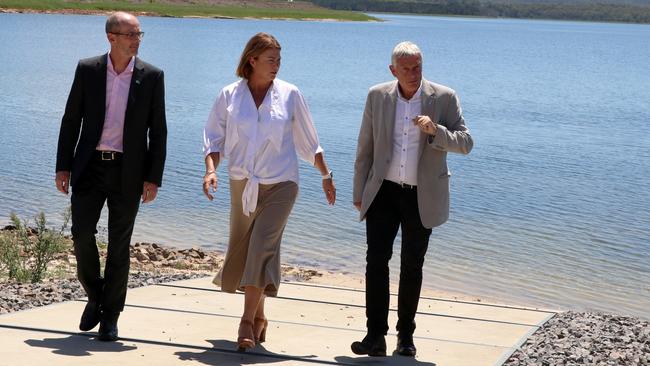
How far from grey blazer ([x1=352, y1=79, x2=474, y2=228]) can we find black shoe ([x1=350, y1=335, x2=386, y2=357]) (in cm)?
71

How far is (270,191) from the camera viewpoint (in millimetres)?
7418

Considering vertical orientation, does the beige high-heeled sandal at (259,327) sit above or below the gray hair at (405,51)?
→ below

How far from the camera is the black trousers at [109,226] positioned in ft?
24.4

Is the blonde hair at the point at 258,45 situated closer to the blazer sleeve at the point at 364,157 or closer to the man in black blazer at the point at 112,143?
the man in black blazer at the point at 112,143

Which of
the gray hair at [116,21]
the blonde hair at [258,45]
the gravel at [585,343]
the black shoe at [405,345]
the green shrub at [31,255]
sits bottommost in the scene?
the green shrub at [31,255]

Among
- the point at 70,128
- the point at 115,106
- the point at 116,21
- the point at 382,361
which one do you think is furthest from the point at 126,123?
the point at 382,361

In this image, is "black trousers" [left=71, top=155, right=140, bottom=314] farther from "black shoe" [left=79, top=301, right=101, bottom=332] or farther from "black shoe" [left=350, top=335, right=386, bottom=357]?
"black shoe" [left=350, top=335, right=386, bottom=357]

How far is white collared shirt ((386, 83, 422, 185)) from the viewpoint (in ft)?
24.2

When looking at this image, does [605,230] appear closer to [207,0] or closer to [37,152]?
[37,152]

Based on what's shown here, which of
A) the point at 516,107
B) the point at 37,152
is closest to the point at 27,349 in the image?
the point at 37,152

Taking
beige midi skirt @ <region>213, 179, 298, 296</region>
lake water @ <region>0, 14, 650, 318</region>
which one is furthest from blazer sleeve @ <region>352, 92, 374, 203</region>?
lake water @ <region>0, 14, 650, 318</region>

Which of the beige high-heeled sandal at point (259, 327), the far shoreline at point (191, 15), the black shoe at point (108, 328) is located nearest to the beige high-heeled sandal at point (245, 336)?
the beige high-heeled sandal at point (259, 327)

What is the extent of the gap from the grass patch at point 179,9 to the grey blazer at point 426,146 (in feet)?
301

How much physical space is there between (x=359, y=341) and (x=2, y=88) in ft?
93.8
